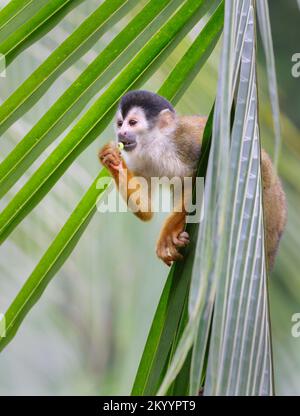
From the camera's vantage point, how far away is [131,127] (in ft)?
5.82

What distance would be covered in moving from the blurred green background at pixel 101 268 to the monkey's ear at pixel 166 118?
1.89ft

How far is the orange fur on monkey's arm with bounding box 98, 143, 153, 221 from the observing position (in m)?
1.61

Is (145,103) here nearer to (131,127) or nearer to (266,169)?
(131,127)

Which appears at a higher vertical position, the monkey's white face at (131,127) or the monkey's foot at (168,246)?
the monkey's white face at (131,127)

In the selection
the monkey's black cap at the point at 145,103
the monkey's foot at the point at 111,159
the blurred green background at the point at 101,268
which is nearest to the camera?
the monkey's foot at the point at 111,159

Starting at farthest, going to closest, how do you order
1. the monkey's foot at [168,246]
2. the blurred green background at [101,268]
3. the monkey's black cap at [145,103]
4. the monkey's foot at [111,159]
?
1. the blurred green background at [101,268]
2. the monkey's black cap at [145,103]
3. the monkey's foot at [111,159]
4. the monkey's foot at [168,246]

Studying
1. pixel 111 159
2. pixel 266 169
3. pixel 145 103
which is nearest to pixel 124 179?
pixel 111 159

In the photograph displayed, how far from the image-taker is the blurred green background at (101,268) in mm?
2680

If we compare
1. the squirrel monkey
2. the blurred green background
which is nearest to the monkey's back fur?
the squirrel monkey

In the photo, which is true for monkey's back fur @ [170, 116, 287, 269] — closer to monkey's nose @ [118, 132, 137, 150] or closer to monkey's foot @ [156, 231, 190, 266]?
monkey's nose @ [118, 132, 137, 150]

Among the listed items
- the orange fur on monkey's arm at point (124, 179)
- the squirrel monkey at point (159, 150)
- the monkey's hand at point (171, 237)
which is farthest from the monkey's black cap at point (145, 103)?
the monkey's hand at point (171, 237)

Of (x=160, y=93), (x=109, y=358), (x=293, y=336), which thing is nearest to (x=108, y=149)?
(x=160, y=93)

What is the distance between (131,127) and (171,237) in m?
0.36

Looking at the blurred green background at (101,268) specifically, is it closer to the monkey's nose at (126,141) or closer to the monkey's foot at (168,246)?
the monkey's nose at (126,141)
